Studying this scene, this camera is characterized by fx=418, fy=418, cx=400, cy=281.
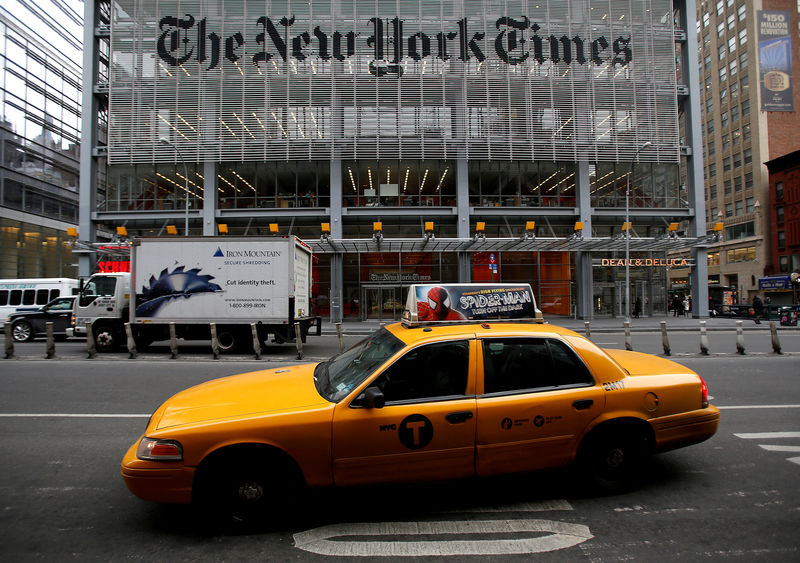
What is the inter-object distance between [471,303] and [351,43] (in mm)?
26652

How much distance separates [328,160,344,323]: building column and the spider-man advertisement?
22294 millimetres

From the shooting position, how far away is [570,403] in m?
3.44

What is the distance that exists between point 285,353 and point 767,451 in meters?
11.2

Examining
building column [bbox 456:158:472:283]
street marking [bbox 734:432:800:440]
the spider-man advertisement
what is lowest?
street marking [bbox 734:432:800:440]

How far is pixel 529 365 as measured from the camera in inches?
140

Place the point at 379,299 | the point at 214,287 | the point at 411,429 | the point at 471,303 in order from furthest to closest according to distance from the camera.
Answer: the point at 379,299, the point at 214,287, the point at 471,303, the point at 411,429

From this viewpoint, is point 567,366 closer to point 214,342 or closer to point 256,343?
point 256,343

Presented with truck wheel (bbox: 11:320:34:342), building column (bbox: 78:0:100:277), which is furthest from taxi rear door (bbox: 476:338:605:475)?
building column (bbox: 78:0:100:277)

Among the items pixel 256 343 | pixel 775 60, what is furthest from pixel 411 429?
pixel 775 60

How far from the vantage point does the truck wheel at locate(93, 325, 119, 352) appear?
1295 cm

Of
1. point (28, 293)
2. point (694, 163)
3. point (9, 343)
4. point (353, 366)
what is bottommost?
point (9, 343)

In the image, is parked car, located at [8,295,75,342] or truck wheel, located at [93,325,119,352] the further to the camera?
parked car, located at [8,295,75,342]

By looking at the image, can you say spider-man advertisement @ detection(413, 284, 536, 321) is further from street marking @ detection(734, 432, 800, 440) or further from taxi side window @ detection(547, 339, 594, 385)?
street marking @ detection(734, 432, 800, 440)

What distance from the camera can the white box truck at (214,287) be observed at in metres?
12.5
